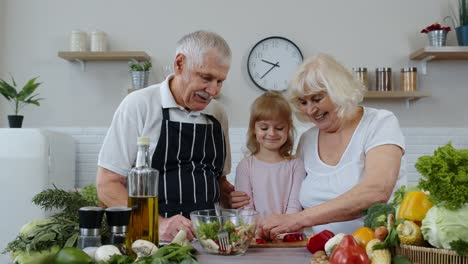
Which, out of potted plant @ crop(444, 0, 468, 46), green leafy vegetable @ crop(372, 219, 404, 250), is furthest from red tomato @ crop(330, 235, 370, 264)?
potted plant @ crop(444, 0, 468, 46)

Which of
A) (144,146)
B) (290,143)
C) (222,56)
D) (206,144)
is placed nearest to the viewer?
(144,146)

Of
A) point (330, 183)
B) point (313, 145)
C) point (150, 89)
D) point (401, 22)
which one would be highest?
point (401, 22)

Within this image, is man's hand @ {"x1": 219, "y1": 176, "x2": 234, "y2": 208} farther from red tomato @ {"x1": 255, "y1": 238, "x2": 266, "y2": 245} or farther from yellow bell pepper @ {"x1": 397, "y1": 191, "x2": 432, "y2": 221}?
yellow bell pepper @ {"x1": 397, "y1": 191, "x2": 432, "y2": 221}

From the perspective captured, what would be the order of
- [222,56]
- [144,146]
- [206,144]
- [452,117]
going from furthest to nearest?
[452,117] < [206,144] < [222,56] < [144,146]

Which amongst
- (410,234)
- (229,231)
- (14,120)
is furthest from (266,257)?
(14,120)

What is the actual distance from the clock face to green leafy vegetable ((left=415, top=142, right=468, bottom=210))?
3440 mm

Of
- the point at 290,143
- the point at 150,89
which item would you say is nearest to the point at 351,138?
the point at 290,143

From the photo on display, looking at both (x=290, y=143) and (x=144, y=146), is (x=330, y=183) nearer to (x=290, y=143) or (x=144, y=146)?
(x=290, y=143)

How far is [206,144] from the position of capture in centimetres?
219

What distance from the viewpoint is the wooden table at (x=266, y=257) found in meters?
1.41

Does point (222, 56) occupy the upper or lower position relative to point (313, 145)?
upper

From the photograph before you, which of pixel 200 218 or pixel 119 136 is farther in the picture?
pixel 119 136

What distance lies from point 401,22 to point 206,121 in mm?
2949

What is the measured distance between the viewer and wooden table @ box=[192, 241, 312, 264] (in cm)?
141
